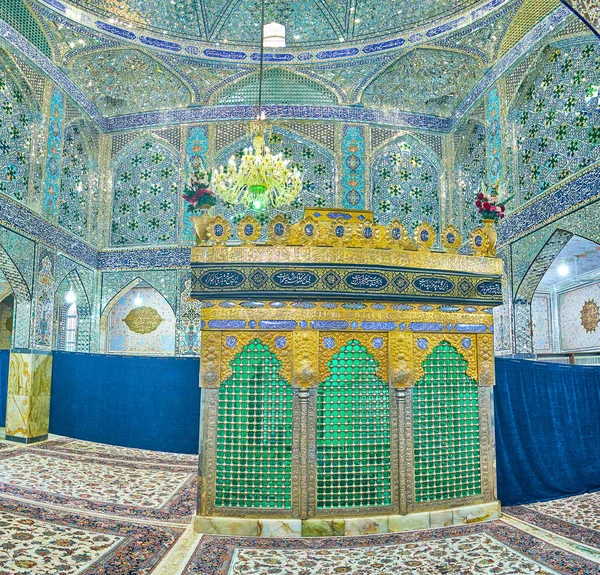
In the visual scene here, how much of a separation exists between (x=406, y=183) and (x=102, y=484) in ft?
21.8

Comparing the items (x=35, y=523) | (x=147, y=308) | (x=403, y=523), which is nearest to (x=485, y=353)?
(x=403, y=523)

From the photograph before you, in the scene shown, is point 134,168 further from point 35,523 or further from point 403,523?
point 403,523

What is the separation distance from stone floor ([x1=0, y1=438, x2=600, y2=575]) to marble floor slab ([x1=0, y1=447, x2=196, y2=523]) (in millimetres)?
19

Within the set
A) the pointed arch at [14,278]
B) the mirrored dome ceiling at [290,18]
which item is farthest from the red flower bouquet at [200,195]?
the mirrored dome ceiling at [290,18]

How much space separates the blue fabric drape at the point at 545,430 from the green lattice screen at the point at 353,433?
41.7 inches

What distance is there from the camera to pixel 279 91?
29.7ft

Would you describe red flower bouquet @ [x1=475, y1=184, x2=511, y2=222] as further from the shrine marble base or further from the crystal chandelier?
the crystal chandelier

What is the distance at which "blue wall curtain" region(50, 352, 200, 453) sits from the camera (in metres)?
5.30

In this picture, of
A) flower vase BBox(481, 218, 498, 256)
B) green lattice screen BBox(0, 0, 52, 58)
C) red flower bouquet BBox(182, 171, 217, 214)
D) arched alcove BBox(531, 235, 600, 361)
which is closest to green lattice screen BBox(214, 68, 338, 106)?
green lattice screen BBox(0, 0, 52, 58)

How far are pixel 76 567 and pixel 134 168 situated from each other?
7561mm

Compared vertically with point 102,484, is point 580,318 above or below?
above

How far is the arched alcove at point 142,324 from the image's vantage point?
394 inches

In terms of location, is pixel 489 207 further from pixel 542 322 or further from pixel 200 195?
pixel 542 322

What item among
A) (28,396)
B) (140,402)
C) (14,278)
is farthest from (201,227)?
(14,278)
